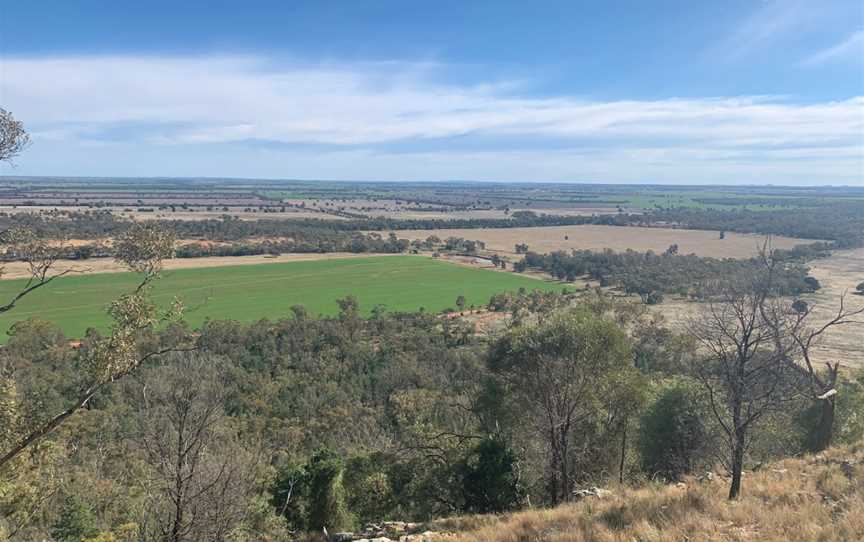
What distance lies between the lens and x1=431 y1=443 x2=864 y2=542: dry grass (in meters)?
10.1

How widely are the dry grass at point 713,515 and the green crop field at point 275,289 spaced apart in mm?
55524

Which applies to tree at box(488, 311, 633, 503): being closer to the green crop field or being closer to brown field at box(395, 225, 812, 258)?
the green crop field

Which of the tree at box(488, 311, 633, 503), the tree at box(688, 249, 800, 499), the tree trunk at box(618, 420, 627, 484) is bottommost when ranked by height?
the tree trunk at box(618, 420, 627, 484)

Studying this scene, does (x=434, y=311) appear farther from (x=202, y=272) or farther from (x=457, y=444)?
(x=457, y=444)

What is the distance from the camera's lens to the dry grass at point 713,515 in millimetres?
10117

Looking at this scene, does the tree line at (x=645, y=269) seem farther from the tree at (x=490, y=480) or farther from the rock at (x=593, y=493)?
the rock at (x=593, y=493)

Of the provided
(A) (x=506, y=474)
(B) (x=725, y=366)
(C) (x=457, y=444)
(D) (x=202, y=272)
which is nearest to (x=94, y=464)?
(C) (x=457, y=444)

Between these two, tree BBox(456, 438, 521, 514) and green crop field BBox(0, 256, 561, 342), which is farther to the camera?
green crop field BBox(0, 256, 561, 342)

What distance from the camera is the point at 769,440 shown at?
2180 centimetres

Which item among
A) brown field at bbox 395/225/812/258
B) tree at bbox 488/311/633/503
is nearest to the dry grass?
tree at bbox 488/311/633/503

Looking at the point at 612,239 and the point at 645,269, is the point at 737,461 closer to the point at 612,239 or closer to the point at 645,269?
the point at 645,269

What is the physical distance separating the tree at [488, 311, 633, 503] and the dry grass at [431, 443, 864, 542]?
303cm

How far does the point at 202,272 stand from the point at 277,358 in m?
46.5

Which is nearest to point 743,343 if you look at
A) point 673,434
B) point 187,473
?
point 673,434
